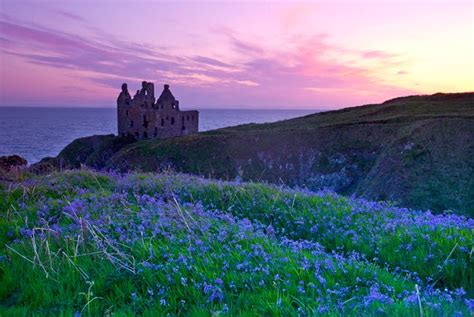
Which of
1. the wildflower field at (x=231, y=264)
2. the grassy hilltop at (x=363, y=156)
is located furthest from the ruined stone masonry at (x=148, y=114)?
the wildflower field at (x=231, y=264)

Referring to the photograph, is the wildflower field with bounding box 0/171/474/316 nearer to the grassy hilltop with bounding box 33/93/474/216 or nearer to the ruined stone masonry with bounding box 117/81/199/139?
the grassy hilltop with bounding box 33/93/474/216

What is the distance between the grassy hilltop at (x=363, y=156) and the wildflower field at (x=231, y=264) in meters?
9.67

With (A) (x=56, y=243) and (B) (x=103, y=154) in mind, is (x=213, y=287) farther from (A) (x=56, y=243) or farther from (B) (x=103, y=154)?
(B) (x=103, y=154)

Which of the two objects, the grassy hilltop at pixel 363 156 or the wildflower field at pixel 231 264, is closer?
the wildflower field at pixel 231 264

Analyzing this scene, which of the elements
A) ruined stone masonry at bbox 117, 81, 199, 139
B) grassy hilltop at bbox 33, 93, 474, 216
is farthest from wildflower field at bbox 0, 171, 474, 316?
ruined stone masonry at bbox 117, 81, 199, 139

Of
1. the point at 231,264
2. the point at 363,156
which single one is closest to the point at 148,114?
the point at 363,156

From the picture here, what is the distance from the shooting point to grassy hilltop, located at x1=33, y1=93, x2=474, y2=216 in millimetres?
25000

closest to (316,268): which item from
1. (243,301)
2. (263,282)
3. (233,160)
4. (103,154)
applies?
(263,282)

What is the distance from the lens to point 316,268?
16.4 ft

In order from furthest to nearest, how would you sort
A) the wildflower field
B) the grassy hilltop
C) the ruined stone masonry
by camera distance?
the ruined stone masonry → the grassy hilltop → the wildflower field

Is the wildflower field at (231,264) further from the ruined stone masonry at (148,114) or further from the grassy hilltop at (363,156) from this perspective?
the ruined stone masonry at (148,114)

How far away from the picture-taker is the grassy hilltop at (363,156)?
82.0 ft

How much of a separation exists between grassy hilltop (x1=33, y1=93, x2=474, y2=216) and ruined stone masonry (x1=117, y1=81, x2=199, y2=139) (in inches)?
802

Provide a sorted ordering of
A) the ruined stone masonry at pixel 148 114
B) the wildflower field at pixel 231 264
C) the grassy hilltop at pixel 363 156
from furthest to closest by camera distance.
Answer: the ruined stone masonry at pixel 148 114 < the grassy hilltop at pixel 363 156 < the wildflower field at pixel 231 264
